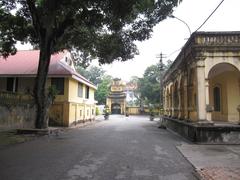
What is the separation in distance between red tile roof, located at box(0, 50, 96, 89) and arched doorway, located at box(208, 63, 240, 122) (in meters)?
11.2

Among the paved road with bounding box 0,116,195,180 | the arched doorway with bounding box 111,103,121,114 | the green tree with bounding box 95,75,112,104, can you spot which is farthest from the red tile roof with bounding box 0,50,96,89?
the arched doorway with bounding box 111,103,121,114

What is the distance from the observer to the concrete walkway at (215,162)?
673cm

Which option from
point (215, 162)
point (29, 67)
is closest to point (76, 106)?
point (29, 67)

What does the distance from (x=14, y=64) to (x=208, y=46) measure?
18807 millimetres

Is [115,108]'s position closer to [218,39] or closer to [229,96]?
[229,96]

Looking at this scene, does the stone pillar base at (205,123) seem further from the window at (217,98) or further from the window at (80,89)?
the window at (80,89)

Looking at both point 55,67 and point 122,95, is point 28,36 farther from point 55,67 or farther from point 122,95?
point 122,95

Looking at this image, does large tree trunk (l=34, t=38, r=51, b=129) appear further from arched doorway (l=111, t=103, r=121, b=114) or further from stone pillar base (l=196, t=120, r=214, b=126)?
arched doorway (l=111, t=103, r=121, b=114)

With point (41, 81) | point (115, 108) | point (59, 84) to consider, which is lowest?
point (115, 108)

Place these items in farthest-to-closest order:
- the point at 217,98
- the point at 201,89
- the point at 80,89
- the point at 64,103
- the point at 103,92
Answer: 1. the point at 103,92
2. the point at 80,89
3. the point at 64,103
4. the point at 217,98
5. the point at 201,89

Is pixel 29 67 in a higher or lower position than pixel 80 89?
higher

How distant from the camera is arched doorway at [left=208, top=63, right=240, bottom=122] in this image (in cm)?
1778

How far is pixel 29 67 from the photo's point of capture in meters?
24.7

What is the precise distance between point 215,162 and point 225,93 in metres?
10.9
